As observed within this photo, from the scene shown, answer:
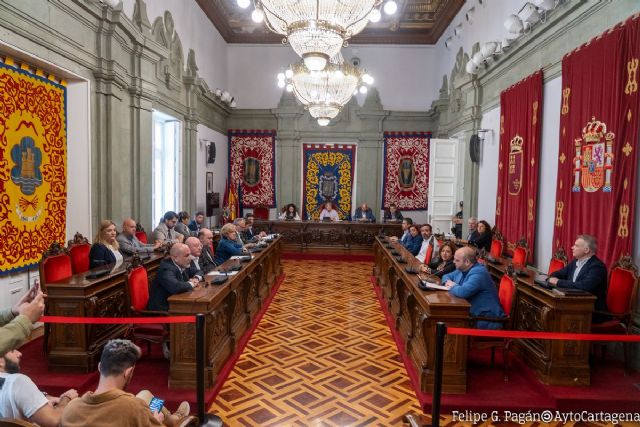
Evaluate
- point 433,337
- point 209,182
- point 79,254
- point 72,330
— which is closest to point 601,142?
point 433,337

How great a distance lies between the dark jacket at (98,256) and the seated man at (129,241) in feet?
3.16

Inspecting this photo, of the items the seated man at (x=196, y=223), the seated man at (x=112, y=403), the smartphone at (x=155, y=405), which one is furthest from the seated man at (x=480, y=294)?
the seated man at (x=196, y=223)

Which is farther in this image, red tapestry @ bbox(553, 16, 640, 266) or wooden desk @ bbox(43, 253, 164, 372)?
red tapestry @ bbox(553, 16, 640, 266)

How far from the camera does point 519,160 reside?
23.8 feet

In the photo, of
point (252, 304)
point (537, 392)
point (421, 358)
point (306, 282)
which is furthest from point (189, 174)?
point (537, 392)

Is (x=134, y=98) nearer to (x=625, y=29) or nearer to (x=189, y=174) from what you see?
(x=189, y=174)

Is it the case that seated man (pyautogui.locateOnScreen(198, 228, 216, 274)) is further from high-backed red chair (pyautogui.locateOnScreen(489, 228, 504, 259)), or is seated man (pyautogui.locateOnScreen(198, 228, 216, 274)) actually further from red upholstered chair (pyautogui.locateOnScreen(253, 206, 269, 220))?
red upholstered chair (pyautogui.locateOnScreen(253, 206, 269, 220))

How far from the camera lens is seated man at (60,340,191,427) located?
198 cm

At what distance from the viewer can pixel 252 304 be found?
247 inches

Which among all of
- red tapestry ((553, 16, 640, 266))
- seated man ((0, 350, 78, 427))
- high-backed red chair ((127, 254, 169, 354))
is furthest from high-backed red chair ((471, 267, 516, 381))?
seated man ((0, 350, 78, 427))

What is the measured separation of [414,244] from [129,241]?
472cm

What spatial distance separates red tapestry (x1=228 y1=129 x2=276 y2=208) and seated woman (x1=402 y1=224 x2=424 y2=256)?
6.82 metres

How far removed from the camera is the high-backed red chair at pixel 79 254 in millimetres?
5230

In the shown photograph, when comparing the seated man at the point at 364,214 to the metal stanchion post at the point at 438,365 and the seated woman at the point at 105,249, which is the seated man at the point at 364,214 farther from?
the metal stanchion post at the point at 438,365
